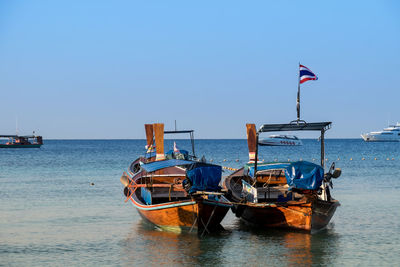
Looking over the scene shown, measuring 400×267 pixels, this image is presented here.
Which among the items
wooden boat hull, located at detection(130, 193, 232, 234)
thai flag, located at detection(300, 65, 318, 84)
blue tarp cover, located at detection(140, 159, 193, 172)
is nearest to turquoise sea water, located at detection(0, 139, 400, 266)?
wooden boat hull, located at detection(130, 193, 232, 234)

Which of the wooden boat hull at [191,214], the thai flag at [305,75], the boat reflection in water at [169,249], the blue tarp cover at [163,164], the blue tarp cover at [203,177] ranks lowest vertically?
the boat reflection in water at [169,249]

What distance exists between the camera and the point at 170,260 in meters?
20.5

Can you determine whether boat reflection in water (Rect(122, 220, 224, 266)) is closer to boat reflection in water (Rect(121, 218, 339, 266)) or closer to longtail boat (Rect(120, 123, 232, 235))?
boat reflection in water (Rect(121, 218, 339, 266))

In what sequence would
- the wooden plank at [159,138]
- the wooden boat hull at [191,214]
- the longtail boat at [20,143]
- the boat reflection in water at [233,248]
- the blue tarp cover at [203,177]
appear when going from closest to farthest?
the boat reflection in water at [233,248] → the wooden boat hull at [191,214] → the blue tarp cover at [203,177] → the wooden plank at [159,138] → the longtail boat at [20,143]

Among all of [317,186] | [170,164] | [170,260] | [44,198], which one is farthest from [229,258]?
[44,198]

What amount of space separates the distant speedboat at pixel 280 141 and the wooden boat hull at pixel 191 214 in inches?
5406

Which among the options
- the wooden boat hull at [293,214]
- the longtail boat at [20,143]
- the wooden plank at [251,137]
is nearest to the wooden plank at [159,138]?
the wooden plank at [251,137]

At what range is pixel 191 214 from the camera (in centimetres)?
2381

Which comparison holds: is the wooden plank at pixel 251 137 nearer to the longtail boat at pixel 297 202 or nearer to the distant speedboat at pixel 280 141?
the longtail boat at pixel 297 202

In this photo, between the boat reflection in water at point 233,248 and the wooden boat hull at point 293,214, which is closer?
the boat reflection in water at point 233,248

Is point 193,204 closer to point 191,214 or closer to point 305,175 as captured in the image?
point 191,214

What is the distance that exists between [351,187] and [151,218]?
846 inches

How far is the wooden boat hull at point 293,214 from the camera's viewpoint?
2405cm

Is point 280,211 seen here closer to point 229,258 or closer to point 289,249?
point 289,249
